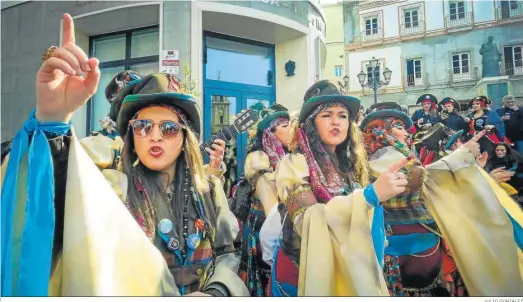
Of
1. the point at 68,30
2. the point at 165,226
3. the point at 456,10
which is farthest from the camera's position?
the point at 456,10

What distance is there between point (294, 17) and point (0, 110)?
5.73 ft

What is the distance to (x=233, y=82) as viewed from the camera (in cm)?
262

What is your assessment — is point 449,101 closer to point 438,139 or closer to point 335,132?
point 438,139

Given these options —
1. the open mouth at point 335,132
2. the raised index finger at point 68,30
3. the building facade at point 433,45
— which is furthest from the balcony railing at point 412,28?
the raised index finger at point 68,30

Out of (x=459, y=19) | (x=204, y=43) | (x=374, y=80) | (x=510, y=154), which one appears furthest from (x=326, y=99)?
(x=510, y=154)

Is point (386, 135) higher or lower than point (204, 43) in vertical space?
lower

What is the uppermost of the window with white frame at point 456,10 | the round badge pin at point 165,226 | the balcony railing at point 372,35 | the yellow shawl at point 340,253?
the window with white frame at point 456,10

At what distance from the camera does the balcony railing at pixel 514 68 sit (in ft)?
8.07

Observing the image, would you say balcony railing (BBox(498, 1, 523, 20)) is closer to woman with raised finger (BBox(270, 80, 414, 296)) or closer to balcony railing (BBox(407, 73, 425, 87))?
balcony railing (BBox(407, 73, 425, 87))

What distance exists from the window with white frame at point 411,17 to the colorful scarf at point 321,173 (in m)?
0.68

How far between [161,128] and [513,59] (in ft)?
6.56

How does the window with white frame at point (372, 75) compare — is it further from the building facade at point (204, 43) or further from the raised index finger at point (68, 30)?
the raised index finger at point (68, 30)

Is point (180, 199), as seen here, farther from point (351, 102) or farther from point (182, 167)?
point (351, 102)

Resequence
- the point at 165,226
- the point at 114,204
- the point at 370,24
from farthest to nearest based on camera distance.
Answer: the point at 370,24 → the point at 165,226 → the point at 114,204
